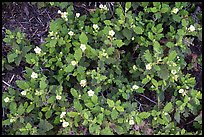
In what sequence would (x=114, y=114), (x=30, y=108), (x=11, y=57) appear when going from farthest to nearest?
(x=11, y=57) → (x=30, y=108) → (x=114, y=114)

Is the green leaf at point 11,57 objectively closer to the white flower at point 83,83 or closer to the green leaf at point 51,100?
the green leaf at point 51,100

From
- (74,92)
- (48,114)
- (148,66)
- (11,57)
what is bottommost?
(48,114)

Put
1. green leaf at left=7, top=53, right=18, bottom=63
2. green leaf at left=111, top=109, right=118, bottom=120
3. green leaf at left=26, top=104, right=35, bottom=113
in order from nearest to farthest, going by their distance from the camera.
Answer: green leaf at left=111, top=109, right=118, bottom=120 → green leaf at left=26, top=104, right=35, bottom=113 → green leaf at left=7, top=53, right=18, bottom=63

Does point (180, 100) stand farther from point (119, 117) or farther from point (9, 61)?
point (9, 61)

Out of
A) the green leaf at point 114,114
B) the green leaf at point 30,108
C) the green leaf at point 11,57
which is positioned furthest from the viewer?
the green leaf at point 11,57

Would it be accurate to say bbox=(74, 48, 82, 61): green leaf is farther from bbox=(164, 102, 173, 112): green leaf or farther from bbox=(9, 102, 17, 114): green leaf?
bbox=(164, 102, 173, 112): green leaf

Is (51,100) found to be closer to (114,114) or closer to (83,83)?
(83,83)

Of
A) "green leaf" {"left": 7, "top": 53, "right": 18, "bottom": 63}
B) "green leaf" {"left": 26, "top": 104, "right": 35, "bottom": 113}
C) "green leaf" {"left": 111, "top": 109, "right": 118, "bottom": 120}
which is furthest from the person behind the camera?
"green leaf" {"left": 7, "top": 53, "right": 18, "bottom": 63}

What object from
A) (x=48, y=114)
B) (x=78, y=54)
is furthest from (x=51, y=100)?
(x=78, y=54)

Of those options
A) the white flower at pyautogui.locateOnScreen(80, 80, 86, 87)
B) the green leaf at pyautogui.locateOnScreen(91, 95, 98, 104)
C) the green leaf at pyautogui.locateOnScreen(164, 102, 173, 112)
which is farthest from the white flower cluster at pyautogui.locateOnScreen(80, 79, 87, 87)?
the green leaf at pyautogui.locateOnScreen(164, 102, 173, 112)

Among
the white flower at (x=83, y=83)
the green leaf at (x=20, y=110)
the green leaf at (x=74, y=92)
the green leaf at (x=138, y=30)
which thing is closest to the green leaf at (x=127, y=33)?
the green leaf at (x=138, y=30)

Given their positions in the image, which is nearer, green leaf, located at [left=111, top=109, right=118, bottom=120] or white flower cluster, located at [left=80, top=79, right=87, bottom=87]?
green leaf, located at [left=111, top=109, right=118, bottom=120]
